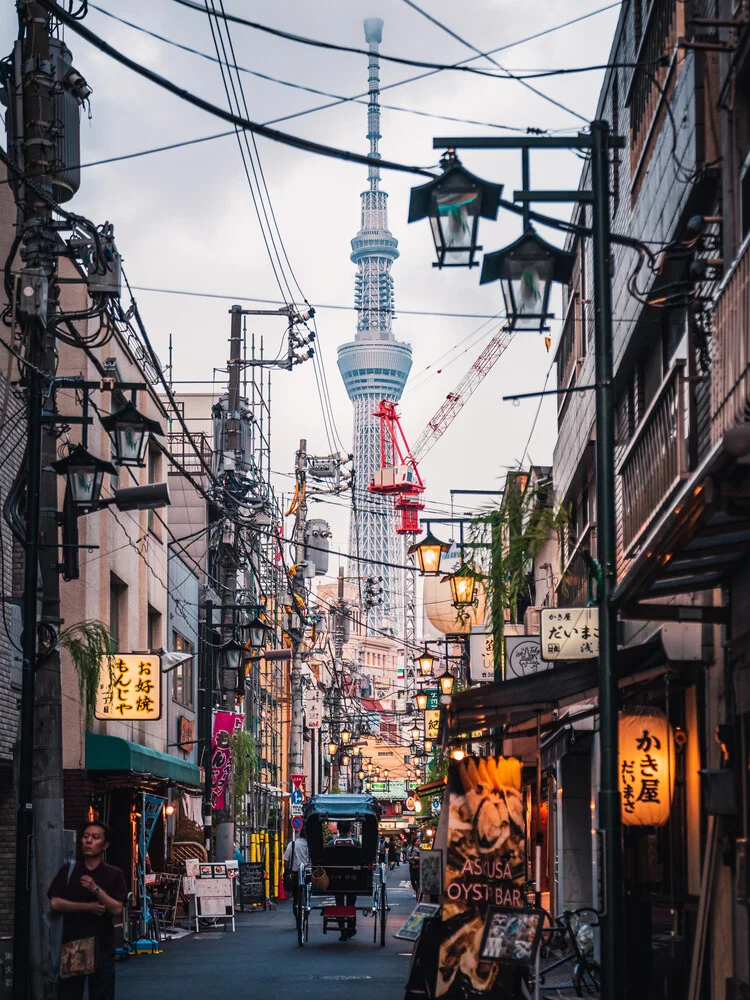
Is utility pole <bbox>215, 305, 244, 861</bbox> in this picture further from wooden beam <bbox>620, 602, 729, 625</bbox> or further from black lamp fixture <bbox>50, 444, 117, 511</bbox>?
wooden beam <bbox>620, 602, 729, 625</bbox>

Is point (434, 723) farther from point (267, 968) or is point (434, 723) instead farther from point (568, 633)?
point (568, 633)

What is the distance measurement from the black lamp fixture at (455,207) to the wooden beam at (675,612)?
3692 millimetres

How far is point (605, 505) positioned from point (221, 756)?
27.0 m

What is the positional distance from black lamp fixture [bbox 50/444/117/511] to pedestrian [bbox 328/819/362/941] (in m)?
12.7

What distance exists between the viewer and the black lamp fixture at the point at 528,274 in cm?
1238

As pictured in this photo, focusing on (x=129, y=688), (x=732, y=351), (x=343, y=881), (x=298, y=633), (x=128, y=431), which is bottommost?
(x=343, y=881)

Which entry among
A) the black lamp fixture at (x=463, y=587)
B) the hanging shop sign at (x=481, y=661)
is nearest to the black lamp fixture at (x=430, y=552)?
the black lamp fixture at (x=463, y=587)

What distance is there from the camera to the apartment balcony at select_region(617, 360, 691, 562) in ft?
37.1

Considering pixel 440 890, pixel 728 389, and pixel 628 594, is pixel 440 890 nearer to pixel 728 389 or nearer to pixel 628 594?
pixel 628 594

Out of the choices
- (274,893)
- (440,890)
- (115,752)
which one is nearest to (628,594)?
(440,890)

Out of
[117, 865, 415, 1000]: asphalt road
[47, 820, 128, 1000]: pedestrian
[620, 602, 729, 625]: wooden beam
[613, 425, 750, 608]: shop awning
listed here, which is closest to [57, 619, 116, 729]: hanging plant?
[117, 865, 415, 1000]: asphalt road

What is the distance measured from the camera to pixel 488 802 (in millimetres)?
15016

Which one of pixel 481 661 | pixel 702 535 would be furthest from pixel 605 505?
pixel 481 661

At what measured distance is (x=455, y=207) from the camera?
480 inches
